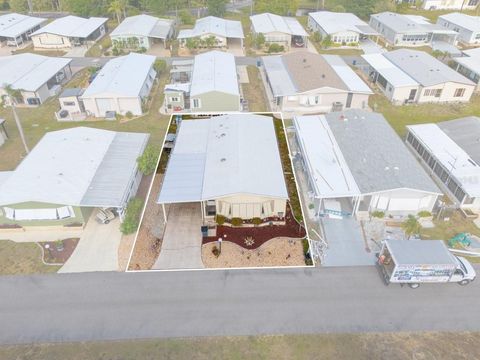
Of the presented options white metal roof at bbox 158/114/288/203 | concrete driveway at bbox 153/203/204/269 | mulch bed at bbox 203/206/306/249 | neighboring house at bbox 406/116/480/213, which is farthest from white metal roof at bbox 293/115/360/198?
concrete driveway at bbox 153/203/204/269

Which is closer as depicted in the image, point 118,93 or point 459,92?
point 118,93

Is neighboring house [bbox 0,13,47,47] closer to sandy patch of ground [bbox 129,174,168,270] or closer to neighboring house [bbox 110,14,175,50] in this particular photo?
neighboring house [bbox 110,14,175,50]

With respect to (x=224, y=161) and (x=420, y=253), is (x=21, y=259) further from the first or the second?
(x=420, y=253)

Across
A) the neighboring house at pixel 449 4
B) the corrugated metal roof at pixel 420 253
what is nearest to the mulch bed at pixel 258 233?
the corrugated metal roof at pixel 420 253

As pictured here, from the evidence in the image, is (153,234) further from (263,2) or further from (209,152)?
(263,2)

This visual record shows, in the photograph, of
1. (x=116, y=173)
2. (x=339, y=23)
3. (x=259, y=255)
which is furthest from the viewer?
(x=339, y=23)

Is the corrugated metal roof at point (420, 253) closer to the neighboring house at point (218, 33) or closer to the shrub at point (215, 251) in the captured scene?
the shrub at point (215, 251)

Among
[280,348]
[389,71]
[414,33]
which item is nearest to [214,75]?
[389,71]
